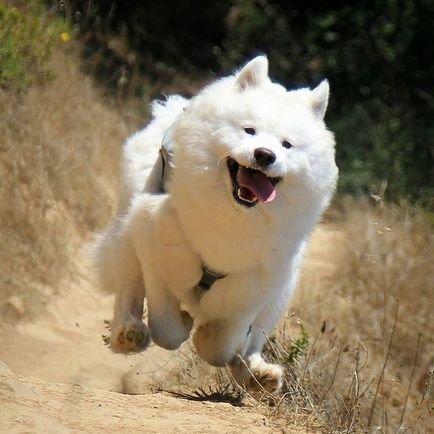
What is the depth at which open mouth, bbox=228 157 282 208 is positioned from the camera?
5.79 metres

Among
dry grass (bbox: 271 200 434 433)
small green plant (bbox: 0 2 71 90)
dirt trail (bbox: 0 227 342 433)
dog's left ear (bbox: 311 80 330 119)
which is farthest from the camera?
small green plant (bbox: 0 2 71 90)

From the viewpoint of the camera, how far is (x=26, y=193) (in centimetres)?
992

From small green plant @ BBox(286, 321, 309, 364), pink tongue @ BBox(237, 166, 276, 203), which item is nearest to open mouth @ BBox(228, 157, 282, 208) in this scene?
pink tongue @ BBox(237, 166, 276, 203)

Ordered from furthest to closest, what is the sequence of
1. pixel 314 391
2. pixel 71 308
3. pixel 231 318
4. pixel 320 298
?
pixel 320 298 → pixel 71 308 → pixel 314 391 → pixel 231 318

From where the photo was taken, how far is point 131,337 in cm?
622

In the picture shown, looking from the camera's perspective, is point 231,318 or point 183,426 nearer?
point 183,426

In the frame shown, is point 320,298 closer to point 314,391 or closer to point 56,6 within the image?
point 314,391

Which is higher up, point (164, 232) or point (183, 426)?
point (164, 232)

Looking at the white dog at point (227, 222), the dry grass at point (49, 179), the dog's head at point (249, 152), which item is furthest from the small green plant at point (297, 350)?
the dry grass at point (49, 179)

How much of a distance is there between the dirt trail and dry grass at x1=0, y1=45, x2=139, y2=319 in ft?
0.93

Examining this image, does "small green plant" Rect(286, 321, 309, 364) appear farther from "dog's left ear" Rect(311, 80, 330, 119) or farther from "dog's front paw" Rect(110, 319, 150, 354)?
"dog's left ear" Rect(311, 80, 330, 119)

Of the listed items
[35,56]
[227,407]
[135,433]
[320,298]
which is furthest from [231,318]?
[35,56]

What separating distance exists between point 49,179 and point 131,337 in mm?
4505

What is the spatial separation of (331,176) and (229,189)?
683 mm
